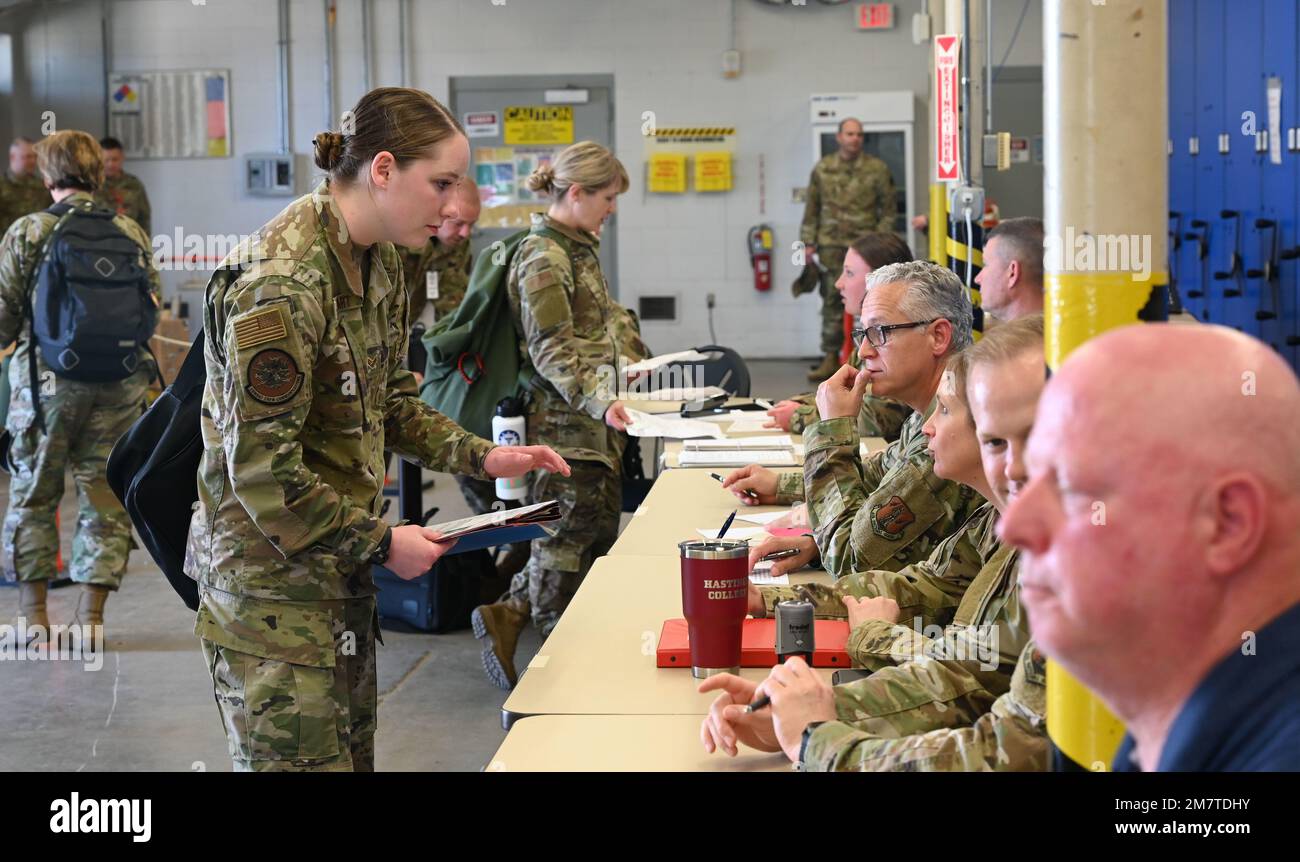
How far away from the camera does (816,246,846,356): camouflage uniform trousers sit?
36.5ft

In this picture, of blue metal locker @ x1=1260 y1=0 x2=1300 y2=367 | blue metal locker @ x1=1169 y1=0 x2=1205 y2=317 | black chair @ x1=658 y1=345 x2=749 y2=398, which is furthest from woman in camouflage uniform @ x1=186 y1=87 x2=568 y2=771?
blue metal locker @ x1=1169 y1=0 x2=1205 y2=317

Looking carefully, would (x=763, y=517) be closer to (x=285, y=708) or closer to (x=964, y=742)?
(x=285, y=708)

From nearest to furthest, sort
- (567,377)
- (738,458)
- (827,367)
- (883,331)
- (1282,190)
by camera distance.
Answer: (883,331) → (738,458) → (567,377) → (1282,190) → (827,367)

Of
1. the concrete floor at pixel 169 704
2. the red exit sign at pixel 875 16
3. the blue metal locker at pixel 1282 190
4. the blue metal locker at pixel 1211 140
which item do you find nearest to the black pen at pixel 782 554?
the concrete floor at pixel 169 704

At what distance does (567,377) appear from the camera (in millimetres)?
4254

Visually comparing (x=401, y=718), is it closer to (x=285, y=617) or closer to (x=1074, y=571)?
(x=285, y=617)

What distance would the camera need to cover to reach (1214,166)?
8648 millimetres

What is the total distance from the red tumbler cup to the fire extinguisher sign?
3949 mm

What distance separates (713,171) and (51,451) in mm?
8408

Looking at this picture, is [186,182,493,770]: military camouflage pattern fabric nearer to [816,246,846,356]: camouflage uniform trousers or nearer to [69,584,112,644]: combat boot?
[69,584,112,644]: combat boot

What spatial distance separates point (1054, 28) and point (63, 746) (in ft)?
11.8

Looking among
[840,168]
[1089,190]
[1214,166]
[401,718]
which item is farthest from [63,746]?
[840,168]

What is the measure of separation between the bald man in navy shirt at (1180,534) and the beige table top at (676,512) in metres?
1.95

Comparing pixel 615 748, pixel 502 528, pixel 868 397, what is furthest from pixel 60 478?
pixel 615 748
